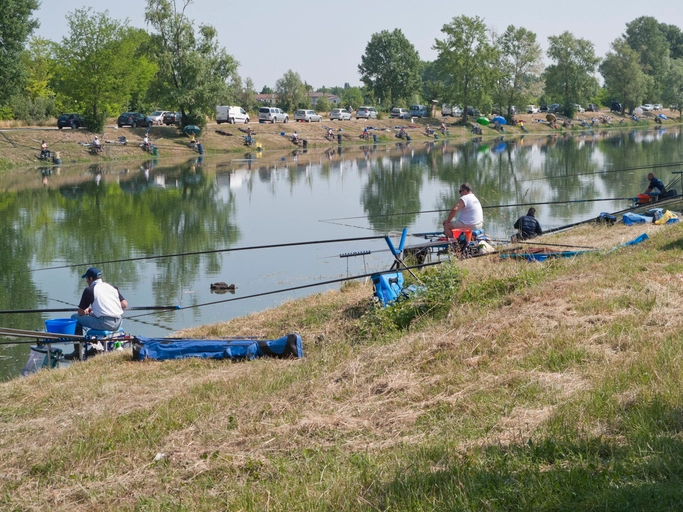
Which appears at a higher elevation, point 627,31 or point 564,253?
point 627,31

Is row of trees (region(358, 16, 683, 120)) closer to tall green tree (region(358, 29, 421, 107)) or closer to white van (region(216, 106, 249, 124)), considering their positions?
tall green tree (region(358, 29, 421, 107))

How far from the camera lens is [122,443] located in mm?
6191

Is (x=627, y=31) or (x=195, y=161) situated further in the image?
(x=627, y=31)

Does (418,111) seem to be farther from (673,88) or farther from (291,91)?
(673,88)

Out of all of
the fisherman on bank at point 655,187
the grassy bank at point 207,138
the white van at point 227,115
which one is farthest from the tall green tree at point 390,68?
the fisherman on bank at point 655,187

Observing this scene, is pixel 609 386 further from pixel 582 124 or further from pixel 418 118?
pixel 582 124

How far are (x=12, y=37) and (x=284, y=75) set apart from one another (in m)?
53.0

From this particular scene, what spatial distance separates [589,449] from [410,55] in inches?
3865

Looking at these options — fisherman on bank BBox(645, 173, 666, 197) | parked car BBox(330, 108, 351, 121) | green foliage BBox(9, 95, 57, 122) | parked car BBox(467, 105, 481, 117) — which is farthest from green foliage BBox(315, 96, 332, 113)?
fisherman on bank BBox(645, 173, 666, 197)

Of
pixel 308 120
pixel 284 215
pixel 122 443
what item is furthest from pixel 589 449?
pixel 308 120

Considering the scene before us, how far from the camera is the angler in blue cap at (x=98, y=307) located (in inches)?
447

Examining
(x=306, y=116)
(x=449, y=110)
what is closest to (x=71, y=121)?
(x=306, y=116)

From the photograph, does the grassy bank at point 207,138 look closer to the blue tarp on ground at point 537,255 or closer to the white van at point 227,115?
the white van at point 227,115

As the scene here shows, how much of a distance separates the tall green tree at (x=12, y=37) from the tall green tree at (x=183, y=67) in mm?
11291
